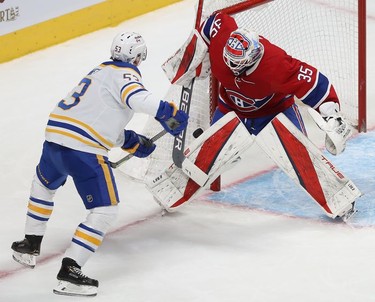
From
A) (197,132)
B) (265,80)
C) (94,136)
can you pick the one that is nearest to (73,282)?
(94,136)

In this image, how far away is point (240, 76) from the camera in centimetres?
609

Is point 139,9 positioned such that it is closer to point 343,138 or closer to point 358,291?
point 343,138

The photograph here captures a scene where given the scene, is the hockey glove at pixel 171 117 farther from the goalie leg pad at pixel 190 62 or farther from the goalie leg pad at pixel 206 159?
the goalie leg pad at pixel 190 62

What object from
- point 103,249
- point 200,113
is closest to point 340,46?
point 200,113

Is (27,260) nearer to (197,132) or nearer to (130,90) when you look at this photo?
(130,90)

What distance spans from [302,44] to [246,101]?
1544 mm

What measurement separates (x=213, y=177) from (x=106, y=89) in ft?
2.76

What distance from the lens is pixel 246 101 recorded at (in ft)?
20.4

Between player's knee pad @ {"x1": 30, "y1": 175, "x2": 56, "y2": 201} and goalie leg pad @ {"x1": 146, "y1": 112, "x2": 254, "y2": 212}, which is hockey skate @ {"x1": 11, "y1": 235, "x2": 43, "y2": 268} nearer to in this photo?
player's knee pad @ {"x1": 30, "y1": 175, "x2": 56, "y2": 201}

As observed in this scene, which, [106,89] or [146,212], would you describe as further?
[146,212]

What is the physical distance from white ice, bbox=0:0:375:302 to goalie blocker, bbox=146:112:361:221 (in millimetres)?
127

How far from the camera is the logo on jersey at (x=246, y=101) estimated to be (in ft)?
20.3

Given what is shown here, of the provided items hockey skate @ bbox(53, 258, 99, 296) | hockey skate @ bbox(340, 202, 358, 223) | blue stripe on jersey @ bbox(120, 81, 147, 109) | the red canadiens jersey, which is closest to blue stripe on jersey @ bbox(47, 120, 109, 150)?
blue stripe on jersey @ bbox(120, 81, 147, 109)

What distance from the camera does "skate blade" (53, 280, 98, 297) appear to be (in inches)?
215
